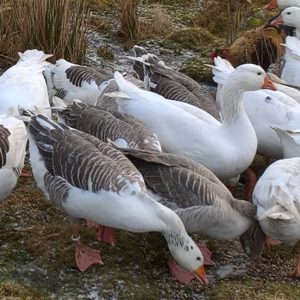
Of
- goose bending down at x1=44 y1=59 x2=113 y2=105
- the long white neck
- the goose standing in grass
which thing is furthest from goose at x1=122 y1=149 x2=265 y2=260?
goose bending down at x1=44 y1=59 x2=113 y2=105

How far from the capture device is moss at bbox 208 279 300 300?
5953 millimetres

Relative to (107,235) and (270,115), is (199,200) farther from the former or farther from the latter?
(270,115)

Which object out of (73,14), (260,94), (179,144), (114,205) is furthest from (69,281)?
(73,14)

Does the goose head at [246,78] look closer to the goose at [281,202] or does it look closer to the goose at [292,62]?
the goose at [281,202]

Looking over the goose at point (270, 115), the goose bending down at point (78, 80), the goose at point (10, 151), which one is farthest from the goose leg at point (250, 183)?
the goose at point (10, 151)

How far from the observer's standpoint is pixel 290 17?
33.0 feet

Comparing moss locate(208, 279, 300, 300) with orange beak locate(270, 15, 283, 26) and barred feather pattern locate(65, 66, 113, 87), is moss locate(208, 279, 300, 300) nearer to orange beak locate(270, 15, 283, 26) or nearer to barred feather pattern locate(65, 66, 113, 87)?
barred feather pattern locate(65, 66, 113, 87)

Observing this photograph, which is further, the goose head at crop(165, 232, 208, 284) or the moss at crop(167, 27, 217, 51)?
the moss at crop(167, 27, 217, 51)

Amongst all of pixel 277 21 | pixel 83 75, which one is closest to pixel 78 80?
pixel 83 75

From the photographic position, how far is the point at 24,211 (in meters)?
7.05

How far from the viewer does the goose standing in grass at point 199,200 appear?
6152mm

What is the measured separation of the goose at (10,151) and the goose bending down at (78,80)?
1.92 meters

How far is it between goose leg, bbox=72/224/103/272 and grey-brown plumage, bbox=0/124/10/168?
2.64ft

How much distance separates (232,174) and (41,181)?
5.63 ft
